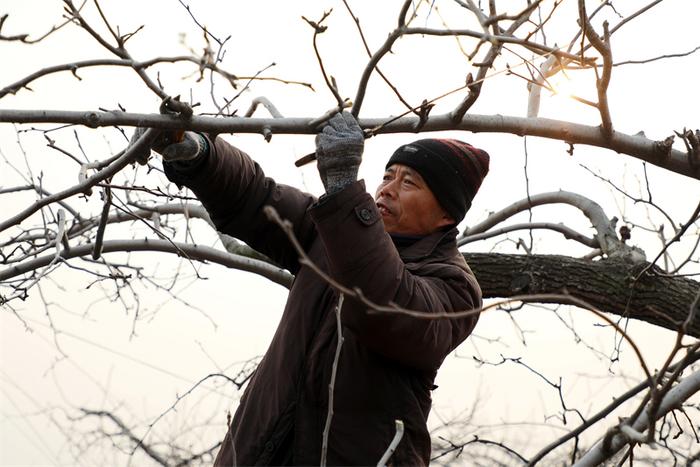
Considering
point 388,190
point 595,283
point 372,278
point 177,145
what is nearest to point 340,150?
point 372,278

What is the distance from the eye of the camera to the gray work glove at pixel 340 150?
2.69 metres

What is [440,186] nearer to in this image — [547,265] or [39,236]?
[547,265]

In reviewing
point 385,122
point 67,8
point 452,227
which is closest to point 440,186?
point 452,227

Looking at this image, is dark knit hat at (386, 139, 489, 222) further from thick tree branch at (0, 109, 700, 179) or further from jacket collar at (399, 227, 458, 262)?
thick tree branch at (0, 109, 700, 179)

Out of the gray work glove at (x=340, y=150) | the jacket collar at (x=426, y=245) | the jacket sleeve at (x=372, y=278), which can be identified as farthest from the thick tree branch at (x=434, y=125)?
the jacket collar at (x=426, y=245)

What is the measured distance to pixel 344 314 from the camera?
8.89 feet

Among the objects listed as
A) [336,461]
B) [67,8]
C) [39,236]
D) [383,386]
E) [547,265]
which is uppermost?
[39,236]

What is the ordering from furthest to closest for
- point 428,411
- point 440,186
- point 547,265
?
point 547,265 < point 440,186 < point 428,411

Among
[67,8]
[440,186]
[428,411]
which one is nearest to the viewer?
[67,8]

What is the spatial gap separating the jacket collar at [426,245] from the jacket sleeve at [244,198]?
1.04ft

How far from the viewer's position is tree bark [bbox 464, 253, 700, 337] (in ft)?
15.1

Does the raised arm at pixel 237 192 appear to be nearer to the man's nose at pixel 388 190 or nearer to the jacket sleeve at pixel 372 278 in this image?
the man's nose at pixel 388 190

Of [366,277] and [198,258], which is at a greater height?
[198,258]

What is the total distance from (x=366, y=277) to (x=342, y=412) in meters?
0.42
